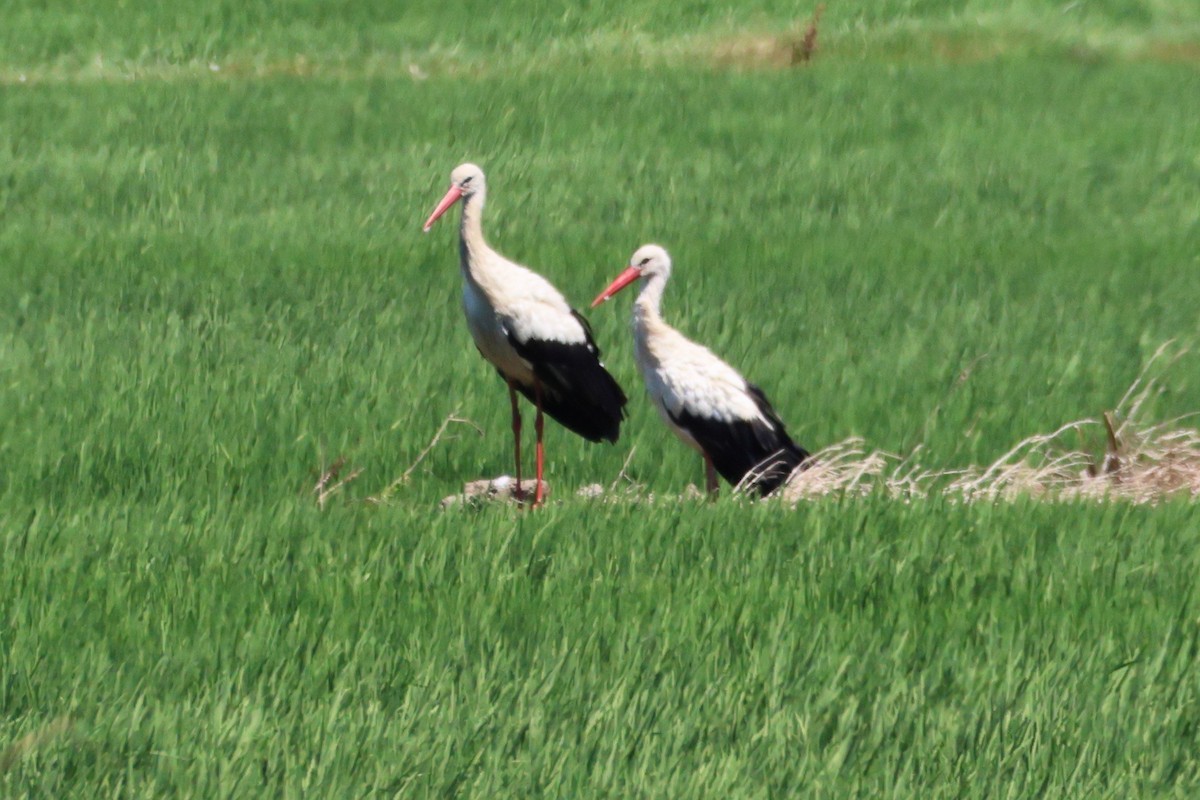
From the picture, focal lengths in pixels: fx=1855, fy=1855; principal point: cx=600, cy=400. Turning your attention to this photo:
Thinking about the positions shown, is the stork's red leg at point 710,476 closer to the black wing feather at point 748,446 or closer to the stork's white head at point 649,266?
the black wing feather at point 748,446

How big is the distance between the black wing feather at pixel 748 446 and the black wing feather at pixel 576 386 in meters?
0.42

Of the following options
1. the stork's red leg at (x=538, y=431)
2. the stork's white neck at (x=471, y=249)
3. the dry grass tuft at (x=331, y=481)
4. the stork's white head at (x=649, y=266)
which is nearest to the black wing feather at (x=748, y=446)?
the stork's red leg at (x=538, y=431)

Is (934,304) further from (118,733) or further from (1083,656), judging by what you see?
(118,733)

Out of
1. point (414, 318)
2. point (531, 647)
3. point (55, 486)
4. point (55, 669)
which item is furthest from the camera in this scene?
point (414, 318)

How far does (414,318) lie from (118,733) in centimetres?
556

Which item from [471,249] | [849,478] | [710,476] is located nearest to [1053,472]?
[849,478]

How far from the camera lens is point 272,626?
15.6 ft

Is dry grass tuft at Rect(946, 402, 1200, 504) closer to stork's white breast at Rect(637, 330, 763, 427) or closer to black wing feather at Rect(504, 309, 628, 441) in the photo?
stork's white breast at Rect(637, 330, 763, 427)

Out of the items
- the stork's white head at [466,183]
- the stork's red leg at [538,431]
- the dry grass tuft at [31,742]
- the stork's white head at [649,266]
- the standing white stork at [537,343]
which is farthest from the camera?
the stork's white head at [466,183]

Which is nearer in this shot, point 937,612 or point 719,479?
point 937,612

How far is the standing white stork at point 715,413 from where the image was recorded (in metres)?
6.70

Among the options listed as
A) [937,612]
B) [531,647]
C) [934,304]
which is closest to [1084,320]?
[934,304]

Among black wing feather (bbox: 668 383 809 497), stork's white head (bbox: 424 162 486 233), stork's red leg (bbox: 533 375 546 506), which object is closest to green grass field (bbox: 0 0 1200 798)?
stork's red leg (bbox: 533 375 546 506)

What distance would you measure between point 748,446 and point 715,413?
0.59ft
